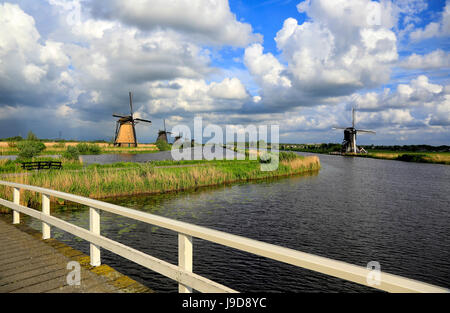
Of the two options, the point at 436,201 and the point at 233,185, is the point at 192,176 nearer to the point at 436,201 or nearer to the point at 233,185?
the point at 233,185

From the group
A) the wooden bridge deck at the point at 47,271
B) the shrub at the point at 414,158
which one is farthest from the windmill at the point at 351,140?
the wooden bridge deck at the point at 47,271

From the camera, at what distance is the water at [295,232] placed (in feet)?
27.0

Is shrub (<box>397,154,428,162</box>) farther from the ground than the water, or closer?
farther from the ground

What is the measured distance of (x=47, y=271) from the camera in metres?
4.64

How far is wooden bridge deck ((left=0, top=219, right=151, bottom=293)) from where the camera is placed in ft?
13.3

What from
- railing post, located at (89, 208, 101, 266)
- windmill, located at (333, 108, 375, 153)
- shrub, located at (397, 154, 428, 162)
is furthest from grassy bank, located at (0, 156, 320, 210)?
windmill, located at (333, 108, 375, 153)

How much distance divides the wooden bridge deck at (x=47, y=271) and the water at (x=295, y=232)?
2.79m

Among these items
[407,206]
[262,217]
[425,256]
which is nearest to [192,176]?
[262,217]

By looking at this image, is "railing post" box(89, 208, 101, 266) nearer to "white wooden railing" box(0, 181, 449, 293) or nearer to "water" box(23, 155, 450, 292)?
"white wooden railing" box(0, 181, 449, 293)

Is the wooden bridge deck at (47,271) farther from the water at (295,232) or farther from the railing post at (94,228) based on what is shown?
the water at (295,232)

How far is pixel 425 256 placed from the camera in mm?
9867

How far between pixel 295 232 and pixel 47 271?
9.80 meters

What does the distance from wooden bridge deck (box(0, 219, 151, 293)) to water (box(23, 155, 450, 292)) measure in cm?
279

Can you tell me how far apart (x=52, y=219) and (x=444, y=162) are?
71631 millimetres
